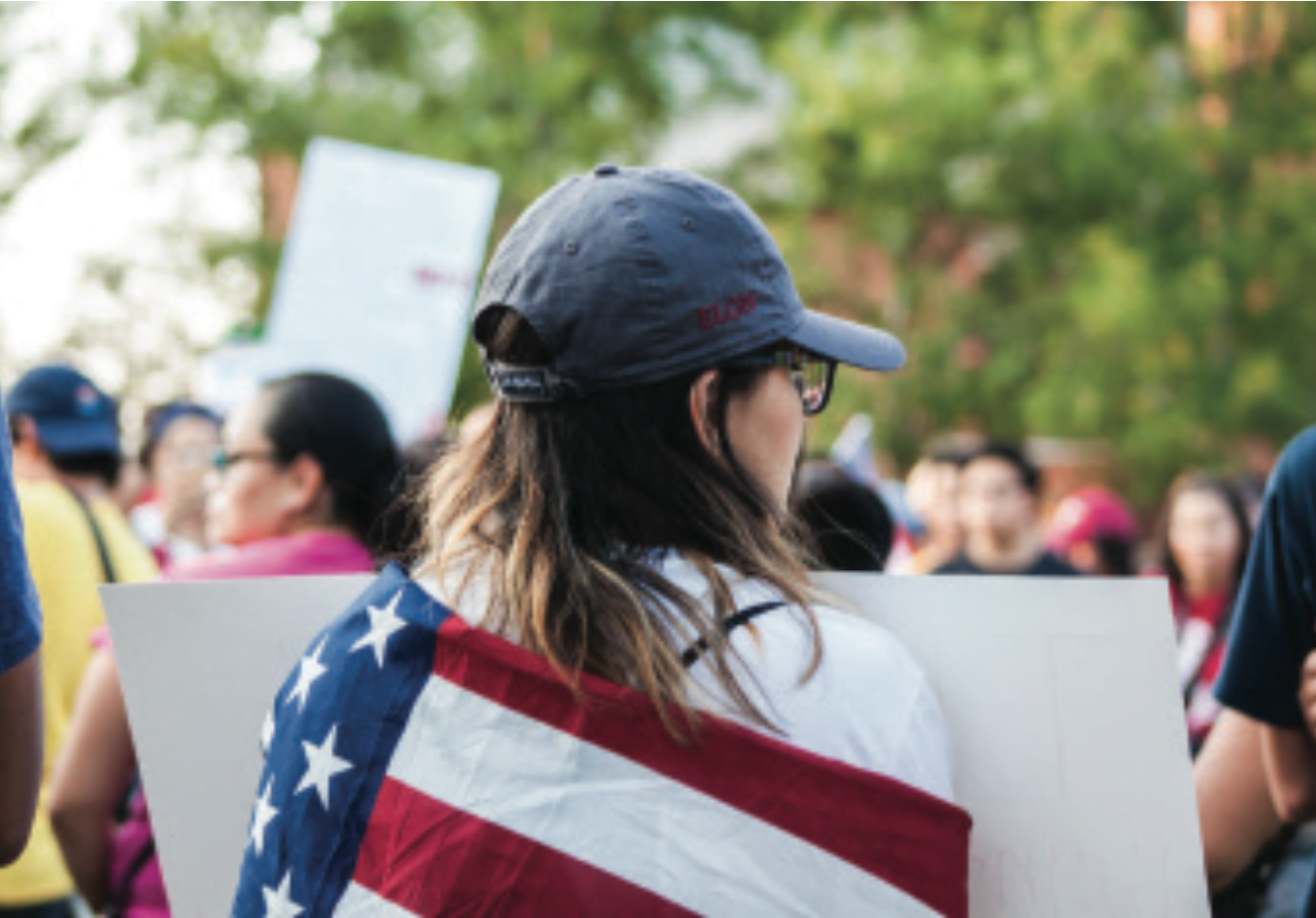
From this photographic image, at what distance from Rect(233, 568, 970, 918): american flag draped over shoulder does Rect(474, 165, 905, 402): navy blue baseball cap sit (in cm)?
29

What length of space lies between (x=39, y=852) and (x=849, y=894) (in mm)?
2972

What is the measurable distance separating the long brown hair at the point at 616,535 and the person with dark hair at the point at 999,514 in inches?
216

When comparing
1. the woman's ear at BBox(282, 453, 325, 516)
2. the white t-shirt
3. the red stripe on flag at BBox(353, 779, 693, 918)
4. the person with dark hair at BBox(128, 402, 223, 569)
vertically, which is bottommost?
the person with dark hair at BBox(128, 402, 223, 569)

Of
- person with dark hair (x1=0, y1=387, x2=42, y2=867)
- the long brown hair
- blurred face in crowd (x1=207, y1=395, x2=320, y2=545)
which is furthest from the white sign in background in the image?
the long brown hair

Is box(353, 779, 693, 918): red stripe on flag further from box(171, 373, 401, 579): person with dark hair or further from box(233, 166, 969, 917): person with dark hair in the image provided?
box(171, 373, 401, 579): person with dark hair

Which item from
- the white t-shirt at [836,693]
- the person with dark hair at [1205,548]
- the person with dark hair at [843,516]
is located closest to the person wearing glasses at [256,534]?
the person with dark hair at [843,516]

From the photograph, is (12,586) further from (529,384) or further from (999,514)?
(999,514)

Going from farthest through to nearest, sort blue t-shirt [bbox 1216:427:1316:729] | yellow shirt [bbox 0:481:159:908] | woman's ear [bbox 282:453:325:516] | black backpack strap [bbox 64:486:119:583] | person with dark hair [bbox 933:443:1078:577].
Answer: person with dark hair [bbox 933:443:1078:577] → black backpack strap [bbox 64:486:119:583] → yellow shirt [bbox 0:481:159:908] → woman's ear [bbox 282:453:325:516] → blue t-shirt [bbox 1216:427:1316:729]

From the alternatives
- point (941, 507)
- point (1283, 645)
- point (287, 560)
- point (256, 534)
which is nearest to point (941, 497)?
point (941, 507)

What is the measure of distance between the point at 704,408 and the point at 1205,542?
5510mm

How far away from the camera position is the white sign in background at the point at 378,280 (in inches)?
237

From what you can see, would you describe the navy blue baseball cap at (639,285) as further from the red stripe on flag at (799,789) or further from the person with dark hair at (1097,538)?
the person with dark hair at (1097,538)

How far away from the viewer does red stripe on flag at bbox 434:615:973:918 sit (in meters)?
1.52

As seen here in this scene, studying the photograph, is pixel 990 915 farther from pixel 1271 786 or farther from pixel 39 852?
pixel 39 852
